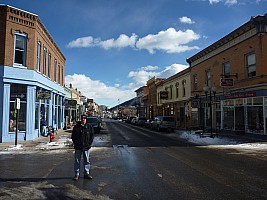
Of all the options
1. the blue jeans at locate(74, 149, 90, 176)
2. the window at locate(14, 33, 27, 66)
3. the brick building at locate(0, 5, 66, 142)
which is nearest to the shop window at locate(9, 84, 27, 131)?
the brick building at locate(0, 5, 66, 142)

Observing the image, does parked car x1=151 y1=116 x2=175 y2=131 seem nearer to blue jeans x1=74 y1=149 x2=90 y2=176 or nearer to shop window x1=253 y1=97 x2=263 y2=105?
shop window x1=253 y1=97 x2=263 y2=105

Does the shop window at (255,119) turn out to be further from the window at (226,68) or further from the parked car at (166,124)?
the parked car at (166,124)

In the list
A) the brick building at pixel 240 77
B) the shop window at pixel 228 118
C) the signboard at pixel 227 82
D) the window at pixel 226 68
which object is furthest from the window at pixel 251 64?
the shop window at pixel 228 118

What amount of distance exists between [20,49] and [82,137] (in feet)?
45.1

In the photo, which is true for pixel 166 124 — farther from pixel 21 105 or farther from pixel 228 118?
pixel 21 105

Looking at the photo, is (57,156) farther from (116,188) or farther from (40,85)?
(40,85)

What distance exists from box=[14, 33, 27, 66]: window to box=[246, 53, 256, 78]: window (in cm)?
1733

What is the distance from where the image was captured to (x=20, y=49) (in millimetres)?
Answer: 19156

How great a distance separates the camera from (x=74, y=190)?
6.72 m

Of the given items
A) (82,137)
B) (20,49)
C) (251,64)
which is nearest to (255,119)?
(251,64)

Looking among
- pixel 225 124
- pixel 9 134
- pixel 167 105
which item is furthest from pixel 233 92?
pixel 167 105

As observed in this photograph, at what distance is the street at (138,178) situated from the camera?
Answer: 6398mm

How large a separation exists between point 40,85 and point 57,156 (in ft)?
33.5

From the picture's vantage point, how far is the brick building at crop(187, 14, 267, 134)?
1956 cm
